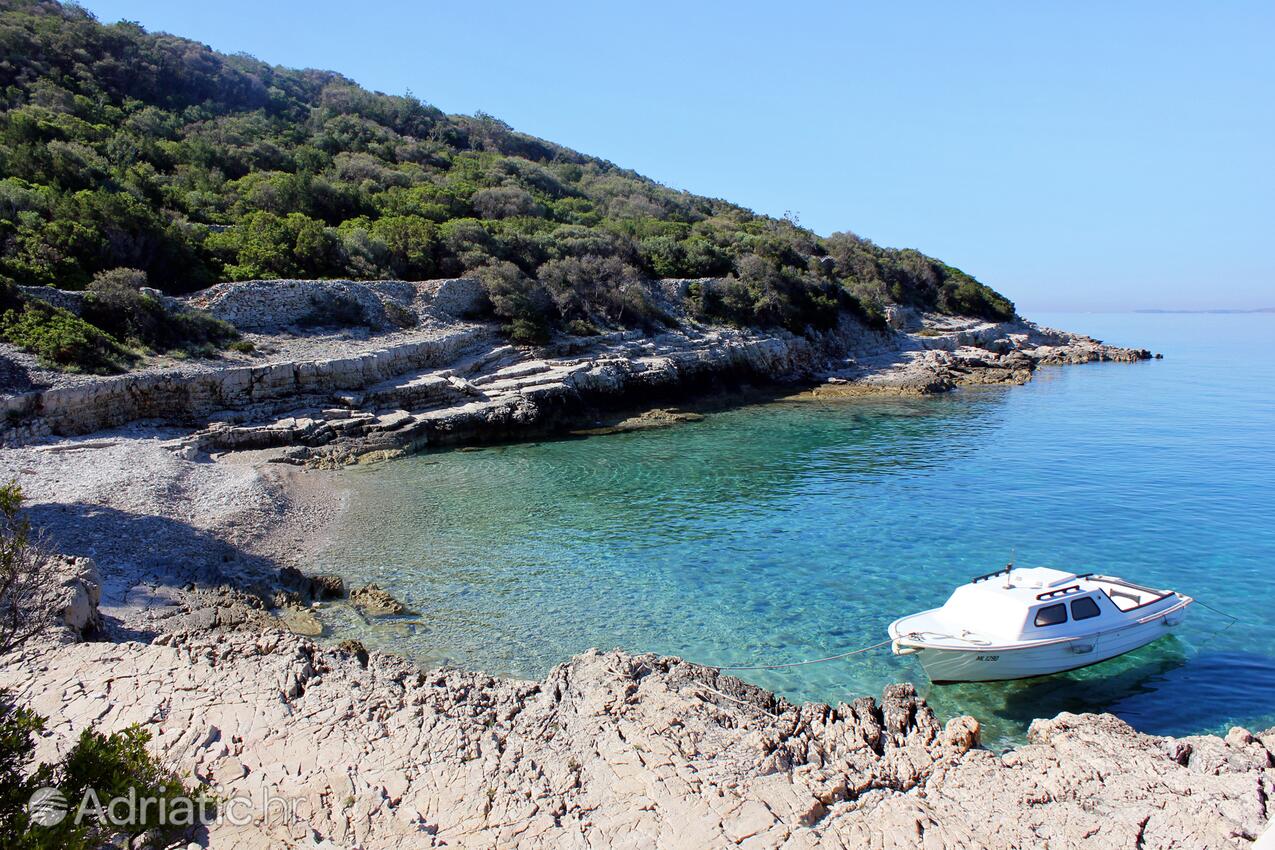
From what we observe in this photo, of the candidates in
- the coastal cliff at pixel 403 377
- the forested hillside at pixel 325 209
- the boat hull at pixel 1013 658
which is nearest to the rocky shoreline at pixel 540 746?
the boat hull at pixel 1013 658

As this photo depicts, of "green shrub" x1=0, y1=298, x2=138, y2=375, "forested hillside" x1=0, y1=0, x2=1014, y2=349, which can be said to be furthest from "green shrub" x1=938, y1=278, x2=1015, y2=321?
"green shrub" x1=0, y1=298, x2=138, y2=375

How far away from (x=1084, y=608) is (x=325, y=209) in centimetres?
3994

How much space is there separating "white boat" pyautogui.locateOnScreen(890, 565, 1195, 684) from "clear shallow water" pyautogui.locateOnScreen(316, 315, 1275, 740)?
394 mm

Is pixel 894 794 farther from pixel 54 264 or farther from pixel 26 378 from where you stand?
pixel 54 264

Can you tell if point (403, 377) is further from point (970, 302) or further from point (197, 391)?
point (970, 302)

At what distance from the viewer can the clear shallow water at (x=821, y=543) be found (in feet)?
36.6

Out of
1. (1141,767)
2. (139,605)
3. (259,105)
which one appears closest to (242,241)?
(139,605)

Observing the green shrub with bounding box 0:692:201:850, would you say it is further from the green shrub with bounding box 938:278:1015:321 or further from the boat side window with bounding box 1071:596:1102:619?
the green shrub with bounding box 938:278:1015:321

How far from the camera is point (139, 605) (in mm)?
11727

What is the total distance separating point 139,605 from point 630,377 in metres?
23.8

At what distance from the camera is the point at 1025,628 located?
1052 centimetres

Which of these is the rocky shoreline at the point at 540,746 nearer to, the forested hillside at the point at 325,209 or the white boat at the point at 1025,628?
the white boat at the point at 1025,628

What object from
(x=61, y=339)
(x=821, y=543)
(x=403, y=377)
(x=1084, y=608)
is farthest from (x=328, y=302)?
(x=1084, y=608)

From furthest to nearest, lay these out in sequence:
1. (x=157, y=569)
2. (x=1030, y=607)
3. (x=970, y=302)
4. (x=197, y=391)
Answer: (x=970, y=302) < (x=197, y=391) < (x=157, y=569) < (x=1030, y=607)
